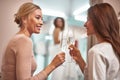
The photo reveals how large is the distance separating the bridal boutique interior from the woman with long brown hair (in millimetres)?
754

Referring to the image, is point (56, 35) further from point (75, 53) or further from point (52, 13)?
point (75, 53)

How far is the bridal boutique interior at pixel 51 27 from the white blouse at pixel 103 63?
821mm

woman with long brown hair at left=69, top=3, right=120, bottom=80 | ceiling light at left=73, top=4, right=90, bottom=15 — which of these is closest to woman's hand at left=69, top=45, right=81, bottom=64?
woman with long brown hair at left=69, top=3, right=120, bottom=80

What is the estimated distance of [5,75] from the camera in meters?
1.25

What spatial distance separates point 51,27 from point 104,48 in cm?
91

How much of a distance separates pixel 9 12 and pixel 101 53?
1145mm

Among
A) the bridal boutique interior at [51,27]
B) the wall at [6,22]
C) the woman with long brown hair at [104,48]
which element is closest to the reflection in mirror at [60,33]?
the bridal boutique interior at [51,27]

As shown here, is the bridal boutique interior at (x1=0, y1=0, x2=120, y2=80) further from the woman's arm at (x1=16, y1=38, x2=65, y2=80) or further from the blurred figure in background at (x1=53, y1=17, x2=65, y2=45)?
the woman's arm at (x1=16, y1=38, x2=65, y2=80)

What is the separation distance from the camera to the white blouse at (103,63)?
117 cm

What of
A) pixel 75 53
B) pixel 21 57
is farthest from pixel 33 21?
pixel 75 53

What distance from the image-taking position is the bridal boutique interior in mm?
1962

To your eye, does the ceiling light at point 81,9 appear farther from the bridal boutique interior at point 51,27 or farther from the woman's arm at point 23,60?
the woman's arm at point 23,60

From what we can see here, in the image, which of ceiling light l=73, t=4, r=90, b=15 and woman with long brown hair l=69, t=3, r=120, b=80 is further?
ceiling light l=73, t=4, r=90, b=15

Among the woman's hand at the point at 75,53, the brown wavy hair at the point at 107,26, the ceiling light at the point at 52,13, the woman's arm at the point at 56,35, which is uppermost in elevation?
the ceiling light at the point at 52,13
